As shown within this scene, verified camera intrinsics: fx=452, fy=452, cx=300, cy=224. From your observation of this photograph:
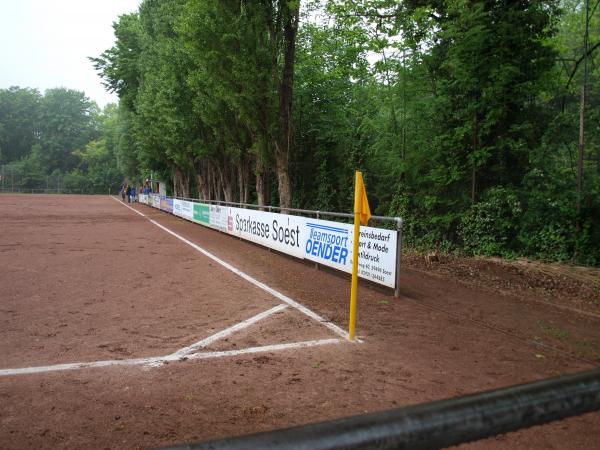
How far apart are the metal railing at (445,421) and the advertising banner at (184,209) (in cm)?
2674

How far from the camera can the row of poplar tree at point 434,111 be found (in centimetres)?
1148

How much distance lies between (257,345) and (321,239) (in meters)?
5.68

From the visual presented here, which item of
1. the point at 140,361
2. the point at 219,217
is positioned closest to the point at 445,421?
the point at 140,361

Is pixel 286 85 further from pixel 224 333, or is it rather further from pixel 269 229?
pixel 224 333

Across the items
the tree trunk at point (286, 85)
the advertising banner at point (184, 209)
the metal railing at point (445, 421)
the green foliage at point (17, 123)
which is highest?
the green foliage at point (17, 123)

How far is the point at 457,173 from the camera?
1323 cm

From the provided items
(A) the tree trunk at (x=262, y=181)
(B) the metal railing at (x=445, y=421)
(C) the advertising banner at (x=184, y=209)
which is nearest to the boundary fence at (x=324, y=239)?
(A) the tree trunk at (x=262, y=181)

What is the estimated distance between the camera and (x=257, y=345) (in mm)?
5594

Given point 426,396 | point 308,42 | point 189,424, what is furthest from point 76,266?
point 308,42

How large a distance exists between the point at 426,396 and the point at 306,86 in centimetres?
2251

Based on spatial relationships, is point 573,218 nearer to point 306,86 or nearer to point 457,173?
point 457,173

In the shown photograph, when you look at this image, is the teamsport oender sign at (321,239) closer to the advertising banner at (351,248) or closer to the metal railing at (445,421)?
the advertising banner at (351,248)

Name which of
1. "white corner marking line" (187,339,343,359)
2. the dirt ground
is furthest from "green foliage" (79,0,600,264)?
"white corner marking line" (187,339,343,359)

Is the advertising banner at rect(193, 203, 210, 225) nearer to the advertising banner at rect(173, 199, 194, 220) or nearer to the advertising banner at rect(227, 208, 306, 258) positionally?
the advertising banner at rect(173, 199, 194, 220)
